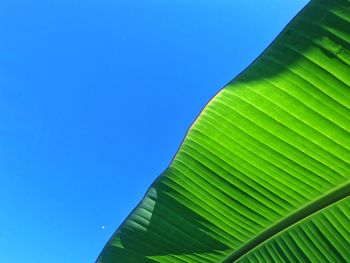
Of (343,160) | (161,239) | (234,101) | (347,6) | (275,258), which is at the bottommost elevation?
(275,258)

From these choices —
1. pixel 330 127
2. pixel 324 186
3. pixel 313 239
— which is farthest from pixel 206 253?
pixel 330 127

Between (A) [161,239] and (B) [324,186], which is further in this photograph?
(A) [161,239]

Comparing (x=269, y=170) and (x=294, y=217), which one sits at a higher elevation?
(x=269, y=170)

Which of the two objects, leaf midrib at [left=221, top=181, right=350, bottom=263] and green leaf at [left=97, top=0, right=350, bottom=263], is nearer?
green leaf at [left=97, top=0, right=350, bottom=263]

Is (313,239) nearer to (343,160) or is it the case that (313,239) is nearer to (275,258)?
(275,258)

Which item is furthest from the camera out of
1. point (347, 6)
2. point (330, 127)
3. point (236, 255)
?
point (236, 255)

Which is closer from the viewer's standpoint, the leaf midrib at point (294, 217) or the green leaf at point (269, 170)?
the green leaf at point (269, 170)
